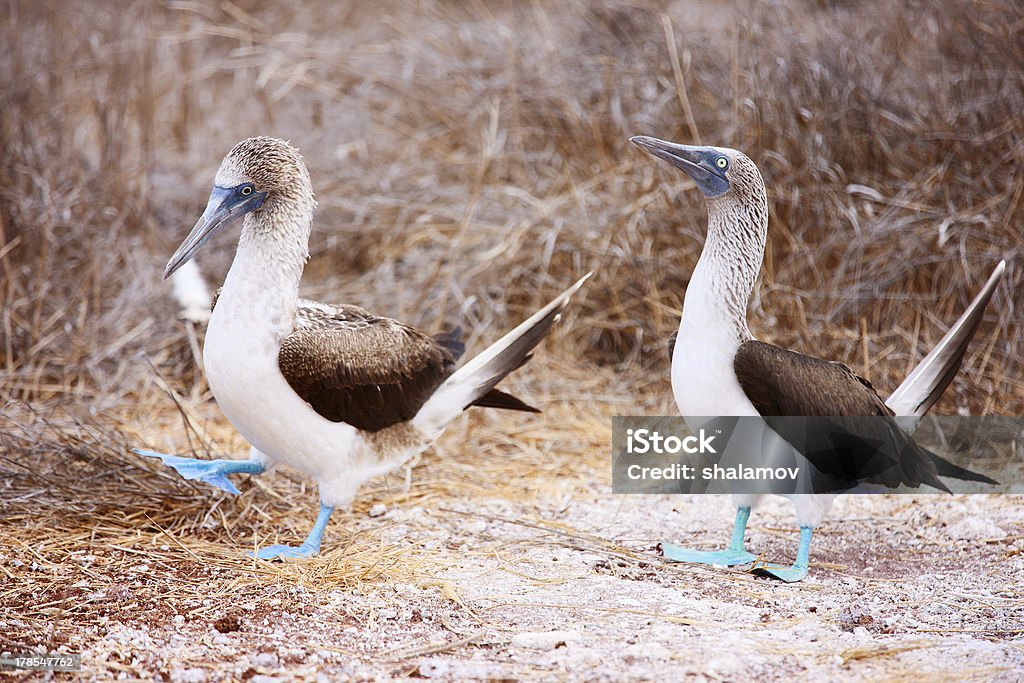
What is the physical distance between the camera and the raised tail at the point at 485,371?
11.7ft

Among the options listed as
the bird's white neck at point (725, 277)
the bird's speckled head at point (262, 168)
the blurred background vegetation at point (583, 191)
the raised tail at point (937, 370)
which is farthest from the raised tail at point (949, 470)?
the bird's speckled head at point (262, 168)

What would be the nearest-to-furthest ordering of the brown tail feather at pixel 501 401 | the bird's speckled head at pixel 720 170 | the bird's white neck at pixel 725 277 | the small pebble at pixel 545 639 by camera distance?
1. the small pebble at pixel 545 639
2. the bird's white neck at pixel 725 277
3. the bird's speckled head at pixel 720 170
4. the brown tail feather at pixel 501 401

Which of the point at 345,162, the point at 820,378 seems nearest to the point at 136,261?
the point at 345,162

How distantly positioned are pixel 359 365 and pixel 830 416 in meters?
1.45

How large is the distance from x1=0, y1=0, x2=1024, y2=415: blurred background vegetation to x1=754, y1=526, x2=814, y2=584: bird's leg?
4.62 ft

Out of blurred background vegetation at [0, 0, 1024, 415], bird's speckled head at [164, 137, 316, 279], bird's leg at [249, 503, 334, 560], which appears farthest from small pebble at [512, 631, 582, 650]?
blurred background vegetation at [0, 0, 1024, 415]

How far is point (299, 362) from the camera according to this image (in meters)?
3.25

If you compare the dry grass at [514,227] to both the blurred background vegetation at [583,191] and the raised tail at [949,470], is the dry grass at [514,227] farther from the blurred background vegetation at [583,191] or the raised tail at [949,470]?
the raised tail at [949,470]

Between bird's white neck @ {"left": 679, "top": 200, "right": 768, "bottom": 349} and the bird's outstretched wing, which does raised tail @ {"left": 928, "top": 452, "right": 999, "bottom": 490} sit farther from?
bird's white neck @ {"left": 679, "top": 200, "right": 768, "bottom": 349}

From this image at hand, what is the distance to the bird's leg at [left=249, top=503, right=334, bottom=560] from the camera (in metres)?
3.41

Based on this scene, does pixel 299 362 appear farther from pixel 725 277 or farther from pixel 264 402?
pixel 725 277

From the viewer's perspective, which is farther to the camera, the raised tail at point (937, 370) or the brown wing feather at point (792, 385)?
the raised tail at point (937, 370)

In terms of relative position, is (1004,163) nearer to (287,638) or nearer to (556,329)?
(556,329)

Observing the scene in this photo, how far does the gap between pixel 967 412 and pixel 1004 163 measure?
1.23 m
